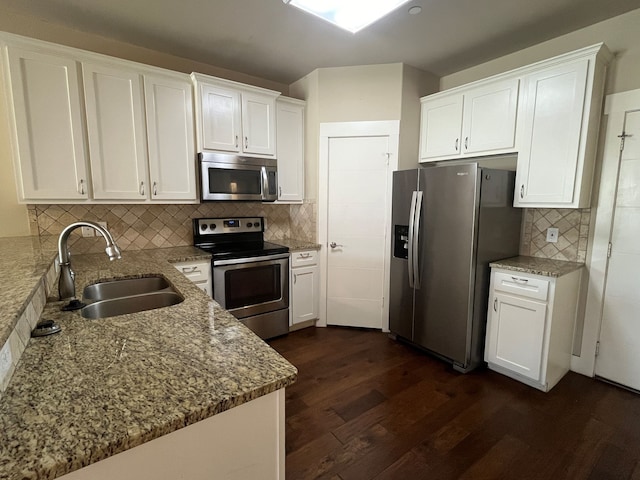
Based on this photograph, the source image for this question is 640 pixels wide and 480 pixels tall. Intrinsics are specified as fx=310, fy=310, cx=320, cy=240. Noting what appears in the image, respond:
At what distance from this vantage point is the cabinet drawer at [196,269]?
2486 millimetres

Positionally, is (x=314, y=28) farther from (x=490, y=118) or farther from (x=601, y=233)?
(x=601, y=233)

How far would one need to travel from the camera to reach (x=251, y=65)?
303cm

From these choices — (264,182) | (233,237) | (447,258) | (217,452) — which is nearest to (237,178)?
(264,182)

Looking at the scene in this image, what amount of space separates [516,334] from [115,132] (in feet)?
11.2

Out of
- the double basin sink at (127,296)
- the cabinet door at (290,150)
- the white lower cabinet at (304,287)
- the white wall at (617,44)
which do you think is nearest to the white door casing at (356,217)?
the white lower cabinet at (304,287)

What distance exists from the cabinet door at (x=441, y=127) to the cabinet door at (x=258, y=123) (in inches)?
58.9

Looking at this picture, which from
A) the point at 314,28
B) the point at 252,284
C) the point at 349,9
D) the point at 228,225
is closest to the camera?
the point at 349,9

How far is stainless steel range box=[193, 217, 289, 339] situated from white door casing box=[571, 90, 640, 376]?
97.3 inches

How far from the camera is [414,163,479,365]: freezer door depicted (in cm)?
235

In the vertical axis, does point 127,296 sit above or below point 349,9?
below

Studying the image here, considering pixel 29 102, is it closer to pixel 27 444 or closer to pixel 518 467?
pixel 27 444

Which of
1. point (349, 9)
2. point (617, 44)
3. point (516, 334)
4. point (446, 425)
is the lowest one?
point (446, 425)

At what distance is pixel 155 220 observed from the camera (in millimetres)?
2848

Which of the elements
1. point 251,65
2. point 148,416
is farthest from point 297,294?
point 148,416
